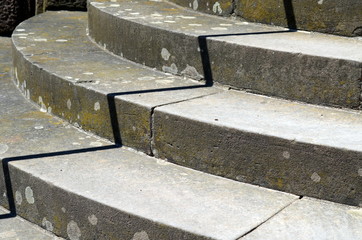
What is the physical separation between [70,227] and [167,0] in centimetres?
200

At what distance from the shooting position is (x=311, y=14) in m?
3.41

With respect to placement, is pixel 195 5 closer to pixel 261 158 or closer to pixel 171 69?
pixel 171 69

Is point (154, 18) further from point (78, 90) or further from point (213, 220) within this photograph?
point (213, 220)

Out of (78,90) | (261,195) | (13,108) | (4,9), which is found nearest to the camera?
(261,195)

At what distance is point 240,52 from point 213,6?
81cm

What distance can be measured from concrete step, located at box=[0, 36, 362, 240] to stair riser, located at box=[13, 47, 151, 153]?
0.06 metres

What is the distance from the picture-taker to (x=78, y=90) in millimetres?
3281

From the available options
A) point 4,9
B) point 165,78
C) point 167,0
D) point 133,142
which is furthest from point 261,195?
point 4,9

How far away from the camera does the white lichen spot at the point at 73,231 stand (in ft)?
8.98

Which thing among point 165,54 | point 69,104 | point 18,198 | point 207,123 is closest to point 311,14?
point 165,54

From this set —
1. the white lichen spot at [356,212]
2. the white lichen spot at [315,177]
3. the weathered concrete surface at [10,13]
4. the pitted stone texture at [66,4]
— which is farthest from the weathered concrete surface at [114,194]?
the weathered concrete surface at [10,13]

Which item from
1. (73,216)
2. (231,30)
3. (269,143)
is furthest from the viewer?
(231,30)

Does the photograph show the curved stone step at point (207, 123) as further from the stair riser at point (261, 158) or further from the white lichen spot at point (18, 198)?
the white lichen spot at point (18, 198)

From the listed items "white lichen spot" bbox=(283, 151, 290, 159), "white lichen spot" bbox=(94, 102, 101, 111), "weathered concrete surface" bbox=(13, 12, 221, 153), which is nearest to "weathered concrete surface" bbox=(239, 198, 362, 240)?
"white lichen spot" bbox=(283, 151, 290, 159)
